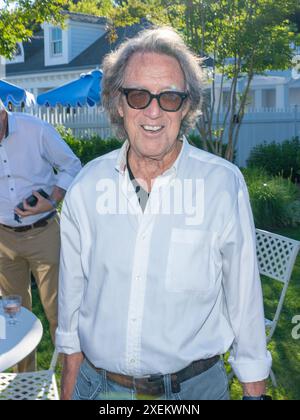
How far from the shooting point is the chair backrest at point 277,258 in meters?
4.73

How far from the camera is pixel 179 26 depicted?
1269 centimetres

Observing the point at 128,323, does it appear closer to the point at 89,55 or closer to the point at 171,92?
the point at 171,92

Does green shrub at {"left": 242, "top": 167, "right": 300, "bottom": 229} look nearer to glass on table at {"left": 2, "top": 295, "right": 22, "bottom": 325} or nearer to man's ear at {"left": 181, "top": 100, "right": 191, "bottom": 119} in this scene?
glass on table at {"left": 2, "top": 295, "right": 22, "bottom": 325}

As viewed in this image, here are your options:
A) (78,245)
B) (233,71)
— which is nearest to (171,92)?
(78,245)

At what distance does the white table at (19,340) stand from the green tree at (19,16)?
8.17m

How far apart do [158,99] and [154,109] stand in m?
0.04

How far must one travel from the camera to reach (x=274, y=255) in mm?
4949

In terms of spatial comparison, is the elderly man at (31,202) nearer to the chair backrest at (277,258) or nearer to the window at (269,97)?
the chair backrest at (277,258)

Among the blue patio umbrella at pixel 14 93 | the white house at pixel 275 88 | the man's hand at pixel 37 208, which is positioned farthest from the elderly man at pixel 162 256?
the white house at pixel 275 88

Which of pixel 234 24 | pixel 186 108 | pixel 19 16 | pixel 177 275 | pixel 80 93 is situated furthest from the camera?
pixel 80 93

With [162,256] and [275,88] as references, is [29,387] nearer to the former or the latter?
[162,256]

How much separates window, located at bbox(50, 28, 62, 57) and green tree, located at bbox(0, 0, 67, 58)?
17.9 meters

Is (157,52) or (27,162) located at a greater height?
(157,52)

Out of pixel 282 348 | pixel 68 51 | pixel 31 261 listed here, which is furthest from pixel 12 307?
pixel 68 51
